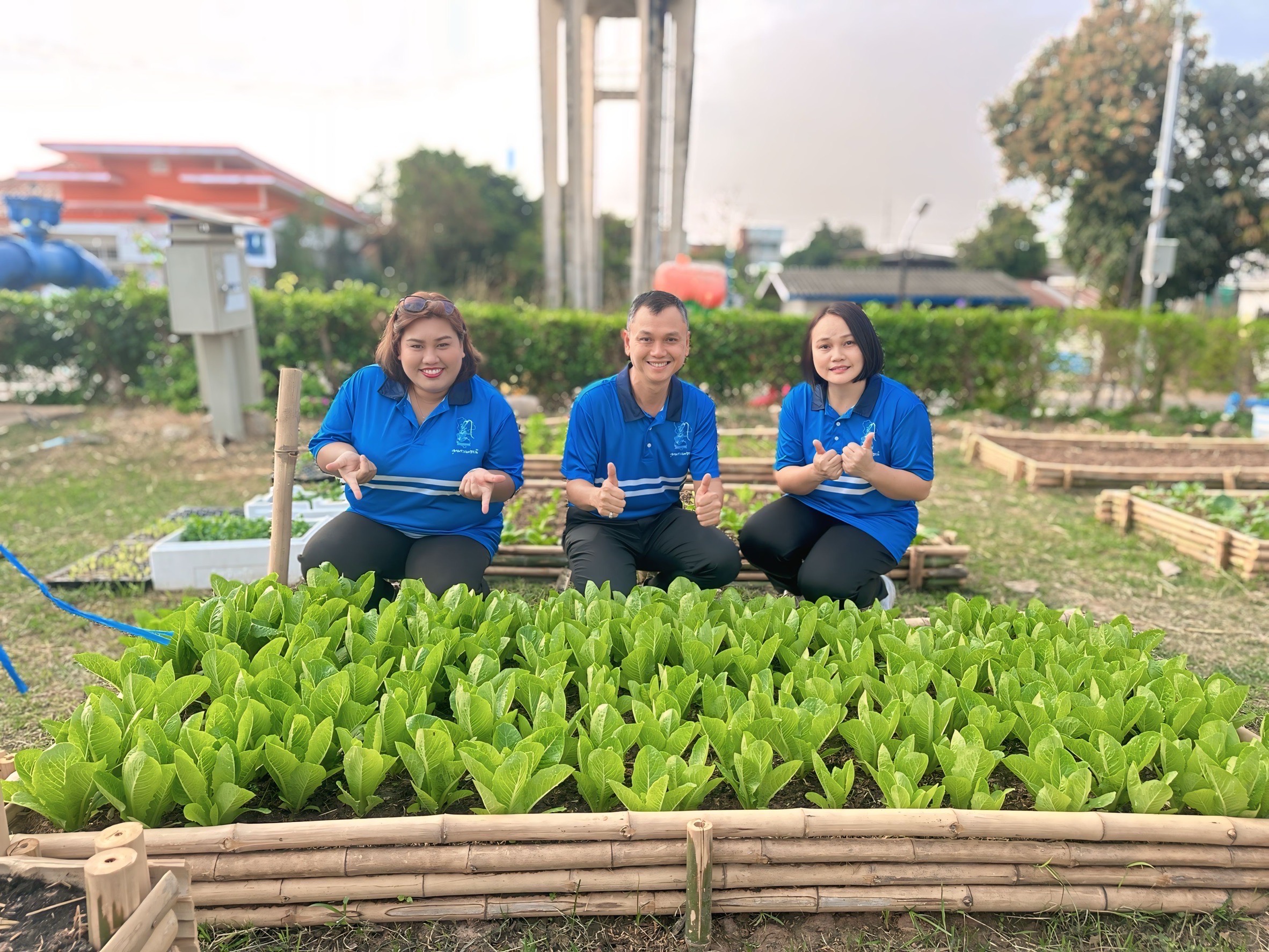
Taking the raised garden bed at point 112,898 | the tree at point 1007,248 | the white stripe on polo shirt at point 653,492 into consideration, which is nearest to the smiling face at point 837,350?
the white stripe on polo shirt at point 653,492

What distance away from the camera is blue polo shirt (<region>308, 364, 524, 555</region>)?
2.98 meters

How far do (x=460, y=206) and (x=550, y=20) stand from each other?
42.9 ft

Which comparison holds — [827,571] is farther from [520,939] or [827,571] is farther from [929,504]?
[929,504]

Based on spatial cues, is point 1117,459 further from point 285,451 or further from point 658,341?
point 285,451

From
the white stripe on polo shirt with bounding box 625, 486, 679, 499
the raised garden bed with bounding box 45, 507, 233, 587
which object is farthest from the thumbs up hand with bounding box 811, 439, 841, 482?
the raised garden bed with bounding box 45, 507, 233, 587

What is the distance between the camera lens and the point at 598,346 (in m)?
9.10

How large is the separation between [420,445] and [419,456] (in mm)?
38

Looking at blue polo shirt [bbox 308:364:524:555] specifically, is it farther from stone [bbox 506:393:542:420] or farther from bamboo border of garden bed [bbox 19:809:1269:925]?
stone [bbox 506:393:542:420]

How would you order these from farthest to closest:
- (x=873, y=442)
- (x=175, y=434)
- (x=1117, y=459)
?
(x=175, y=434) < (x=1117, y=459) < (x=873, y=442)


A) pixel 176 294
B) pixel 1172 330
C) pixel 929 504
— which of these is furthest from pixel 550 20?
pixel 929 504

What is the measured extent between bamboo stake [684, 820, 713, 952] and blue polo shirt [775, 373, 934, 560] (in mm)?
1710

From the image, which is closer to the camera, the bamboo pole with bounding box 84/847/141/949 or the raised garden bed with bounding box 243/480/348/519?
the bamboo pole with bounding box 84/847/141/949

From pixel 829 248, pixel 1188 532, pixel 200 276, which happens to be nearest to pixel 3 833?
pixel 1188 532

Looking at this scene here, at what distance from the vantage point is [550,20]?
45.4 feet
